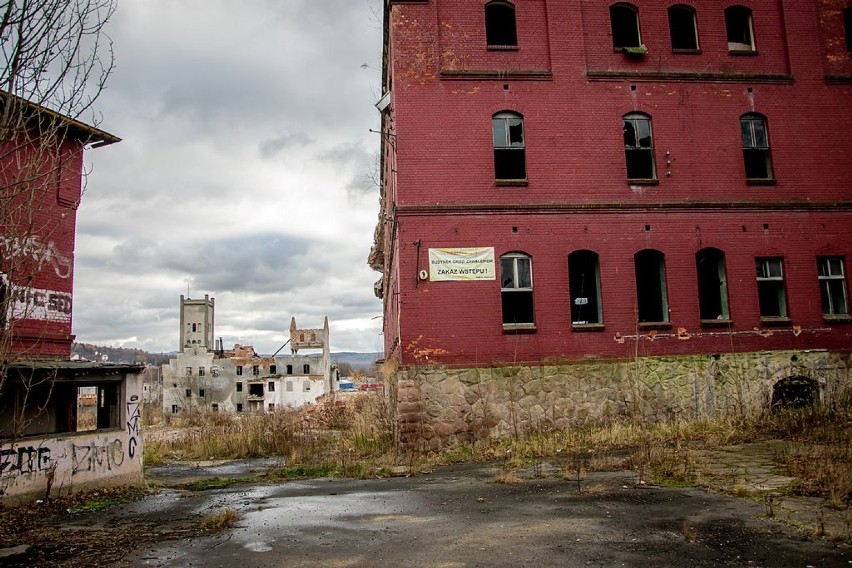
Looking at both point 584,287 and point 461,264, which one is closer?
point 461,264

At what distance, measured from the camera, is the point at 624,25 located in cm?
1806

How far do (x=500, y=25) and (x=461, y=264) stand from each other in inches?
278

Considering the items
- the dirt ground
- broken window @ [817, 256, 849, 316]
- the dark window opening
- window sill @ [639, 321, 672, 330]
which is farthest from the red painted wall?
the dirt ground

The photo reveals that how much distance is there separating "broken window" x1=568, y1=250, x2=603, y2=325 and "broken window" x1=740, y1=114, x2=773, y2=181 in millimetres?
5123

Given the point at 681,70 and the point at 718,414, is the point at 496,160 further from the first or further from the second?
the point at 718,414

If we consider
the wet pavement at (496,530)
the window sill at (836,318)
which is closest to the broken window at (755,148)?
the window sill at (836,318)

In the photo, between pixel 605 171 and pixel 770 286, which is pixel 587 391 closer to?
pixel 605 171

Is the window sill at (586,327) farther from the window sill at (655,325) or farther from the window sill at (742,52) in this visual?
the window sill at (742,52)

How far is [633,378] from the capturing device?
51.8 ft

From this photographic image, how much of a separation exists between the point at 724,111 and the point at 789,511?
42.5ft

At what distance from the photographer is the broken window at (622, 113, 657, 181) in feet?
56.2

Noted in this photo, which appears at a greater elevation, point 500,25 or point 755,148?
point 500,25

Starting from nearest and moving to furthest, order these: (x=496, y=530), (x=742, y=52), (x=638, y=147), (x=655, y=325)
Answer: (x=496, y=530) → (x=655, y=325) → (x=638, y=147) → (x=742, y=52)

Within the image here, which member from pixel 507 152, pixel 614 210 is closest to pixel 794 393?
pixel 614 210
